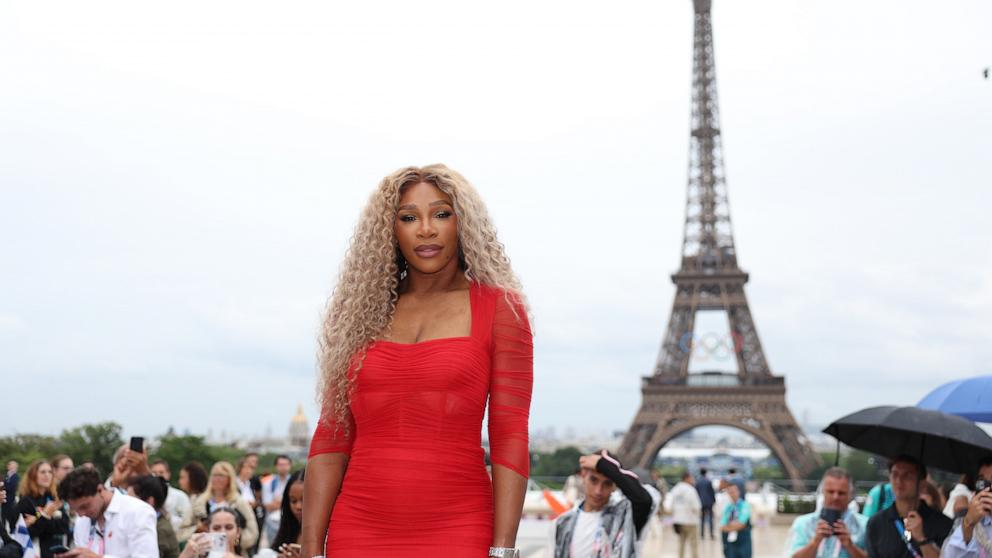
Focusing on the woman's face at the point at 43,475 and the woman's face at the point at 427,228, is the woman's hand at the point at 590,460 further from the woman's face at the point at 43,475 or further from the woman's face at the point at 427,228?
the woman's face at the point at 43,475

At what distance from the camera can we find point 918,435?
724cm

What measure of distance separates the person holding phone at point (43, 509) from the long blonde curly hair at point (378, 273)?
4.76 meters

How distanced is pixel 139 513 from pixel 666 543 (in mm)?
15180

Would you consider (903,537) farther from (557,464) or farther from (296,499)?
(557,464)

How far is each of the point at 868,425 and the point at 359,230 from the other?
476cm

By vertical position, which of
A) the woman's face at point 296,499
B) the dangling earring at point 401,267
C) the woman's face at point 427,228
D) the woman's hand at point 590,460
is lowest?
the woman's face at point 296,499

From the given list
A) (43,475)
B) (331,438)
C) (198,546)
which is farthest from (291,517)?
(43,475)

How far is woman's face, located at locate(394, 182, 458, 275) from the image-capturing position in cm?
294

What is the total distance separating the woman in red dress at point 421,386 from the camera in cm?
271

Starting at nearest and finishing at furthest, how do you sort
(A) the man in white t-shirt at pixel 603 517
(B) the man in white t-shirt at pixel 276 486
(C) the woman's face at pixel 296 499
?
1. (A) the man in white t-shirt at pixel 603 517
2. (C) the woman's face at pixel 296 499
3. (B) the man in white t-shirt at pixel 276 486

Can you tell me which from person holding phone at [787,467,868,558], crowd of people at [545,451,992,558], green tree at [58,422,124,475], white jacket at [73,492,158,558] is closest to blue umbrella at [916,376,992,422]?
crowd of people at [545,451,992,558]

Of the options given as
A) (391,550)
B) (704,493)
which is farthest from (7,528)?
(704,493)

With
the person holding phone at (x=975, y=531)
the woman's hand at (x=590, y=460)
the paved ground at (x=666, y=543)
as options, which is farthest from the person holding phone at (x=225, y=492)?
the paved ground at (x=666, y=543)

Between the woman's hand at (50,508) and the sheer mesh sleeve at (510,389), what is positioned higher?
the sheer mesh sleeve at (510,389)
